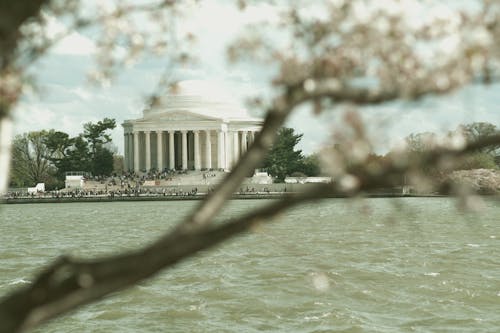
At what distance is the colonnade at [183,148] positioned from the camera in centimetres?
11773

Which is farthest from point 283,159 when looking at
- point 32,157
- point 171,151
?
point 32,157

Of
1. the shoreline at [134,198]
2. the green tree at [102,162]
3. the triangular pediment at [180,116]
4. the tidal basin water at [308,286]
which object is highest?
the triangular pediment at [180,116]

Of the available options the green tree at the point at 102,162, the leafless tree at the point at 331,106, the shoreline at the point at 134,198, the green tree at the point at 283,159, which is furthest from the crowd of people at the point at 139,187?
the leafless tree at the point at 331,106

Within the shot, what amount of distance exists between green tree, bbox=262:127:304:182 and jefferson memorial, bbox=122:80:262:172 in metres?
6.74

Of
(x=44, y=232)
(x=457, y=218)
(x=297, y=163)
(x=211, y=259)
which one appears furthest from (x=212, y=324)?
(x=297, y=163)

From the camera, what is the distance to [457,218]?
162 ft

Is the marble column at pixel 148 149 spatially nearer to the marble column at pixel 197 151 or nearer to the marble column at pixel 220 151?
the marble column at pixel 197 151

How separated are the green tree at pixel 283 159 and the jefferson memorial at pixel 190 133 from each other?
6745 mm

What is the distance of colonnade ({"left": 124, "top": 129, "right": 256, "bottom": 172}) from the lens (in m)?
118

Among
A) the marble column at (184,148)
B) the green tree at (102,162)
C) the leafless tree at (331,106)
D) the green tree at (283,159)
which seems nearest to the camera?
the leafless tree at (331,106)

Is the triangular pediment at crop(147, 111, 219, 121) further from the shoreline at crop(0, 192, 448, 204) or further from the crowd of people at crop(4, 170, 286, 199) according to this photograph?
the shoreline at crop(0, 192, 448, 204)

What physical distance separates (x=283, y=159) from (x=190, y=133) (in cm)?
1984

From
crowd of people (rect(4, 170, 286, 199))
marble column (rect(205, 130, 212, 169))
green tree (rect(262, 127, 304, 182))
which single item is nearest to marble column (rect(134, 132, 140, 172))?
crowd of people (rect(4, 170, 286, 199))

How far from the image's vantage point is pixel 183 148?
118 metres
